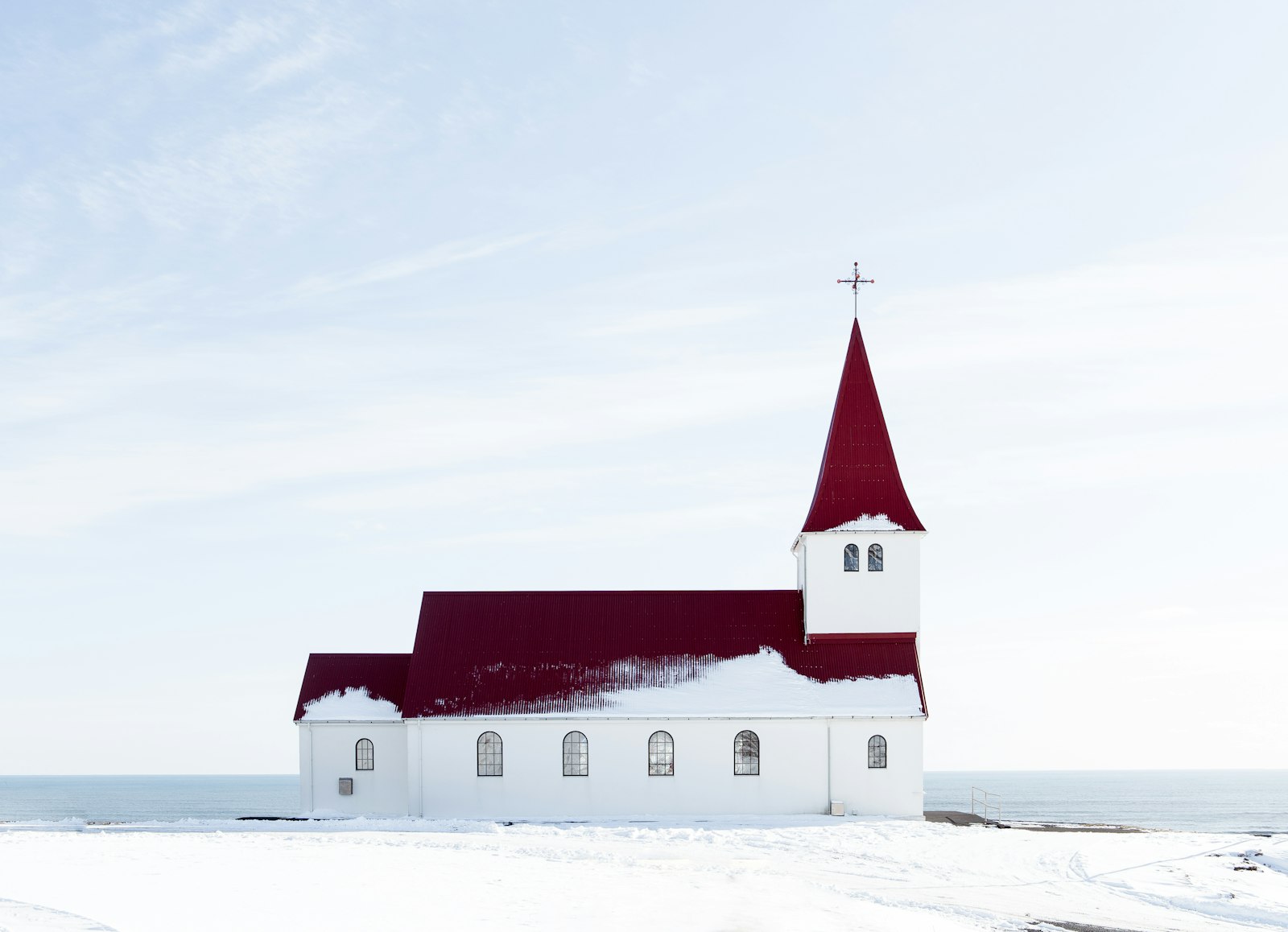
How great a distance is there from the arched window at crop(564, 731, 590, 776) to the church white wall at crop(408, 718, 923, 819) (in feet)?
→ 0.51

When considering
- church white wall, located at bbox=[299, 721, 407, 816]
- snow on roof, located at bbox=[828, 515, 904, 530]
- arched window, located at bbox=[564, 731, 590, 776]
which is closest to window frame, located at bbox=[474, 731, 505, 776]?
arched window, located at bbox=[564, 731, 590, 776]

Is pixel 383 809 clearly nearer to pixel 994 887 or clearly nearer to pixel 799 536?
pixel 799 536

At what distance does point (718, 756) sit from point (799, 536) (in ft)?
25.1

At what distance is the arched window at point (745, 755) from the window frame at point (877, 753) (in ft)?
11.0

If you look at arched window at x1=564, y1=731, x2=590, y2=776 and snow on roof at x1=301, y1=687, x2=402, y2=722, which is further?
snow on roof at x1=301, y1=687, x2=402, y2=722

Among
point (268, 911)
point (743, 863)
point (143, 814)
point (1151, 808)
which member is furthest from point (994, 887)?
point (1151, 808)

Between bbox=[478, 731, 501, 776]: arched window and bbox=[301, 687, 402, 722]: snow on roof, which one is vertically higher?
bbox=[301, 687, 402, 722]: snow on roof

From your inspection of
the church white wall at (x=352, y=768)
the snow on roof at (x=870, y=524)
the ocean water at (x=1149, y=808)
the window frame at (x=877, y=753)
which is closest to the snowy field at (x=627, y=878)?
the window frame at (x=877, y=753)

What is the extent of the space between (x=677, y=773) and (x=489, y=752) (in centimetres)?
572

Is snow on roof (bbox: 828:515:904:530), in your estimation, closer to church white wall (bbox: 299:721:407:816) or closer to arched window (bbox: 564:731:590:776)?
arched window (bbox: 564:731:590:776)

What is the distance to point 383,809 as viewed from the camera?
42219 millimetres

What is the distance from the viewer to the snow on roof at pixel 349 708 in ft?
141

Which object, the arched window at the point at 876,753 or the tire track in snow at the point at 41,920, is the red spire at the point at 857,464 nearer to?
the arched window at the point at 876,753

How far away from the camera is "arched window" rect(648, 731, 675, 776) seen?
40656 millimetres
